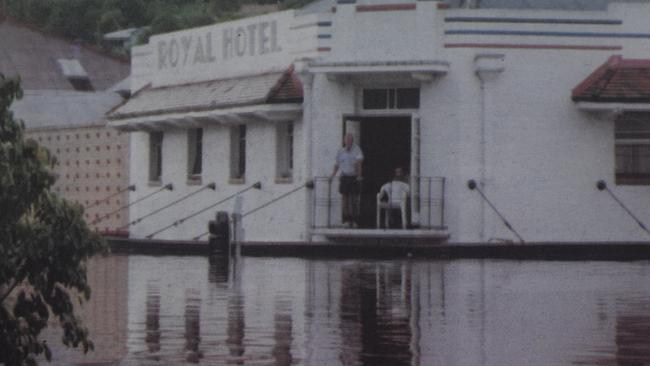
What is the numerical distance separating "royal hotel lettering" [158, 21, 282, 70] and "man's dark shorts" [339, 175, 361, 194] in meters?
3.77

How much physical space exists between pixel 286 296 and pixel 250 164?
1855 cm

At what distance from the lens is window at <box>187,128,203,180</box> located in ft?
139

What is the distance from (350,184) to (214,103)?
463cm

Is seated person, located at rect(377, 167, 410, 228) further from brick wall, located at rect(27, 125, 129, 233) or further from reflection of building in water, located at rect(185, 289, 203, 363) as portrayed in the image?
reflection of building in water, located at rect(185, 289, 203, 363)

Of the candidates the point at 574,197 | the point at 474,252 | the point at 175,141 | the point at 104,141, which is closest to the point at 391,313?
the point at 474,252

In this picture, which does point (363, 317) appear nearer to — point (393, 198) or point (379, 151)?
point (393, 198)

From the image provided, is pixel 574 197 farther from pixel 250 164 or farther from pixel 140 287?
pixel 140 287

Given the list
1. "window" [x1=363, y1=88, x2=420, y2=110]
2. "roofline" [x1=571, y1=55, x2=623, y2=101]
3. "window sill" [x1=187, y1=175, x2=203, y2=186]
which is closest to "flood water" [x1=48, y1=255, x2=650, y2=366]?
"roofline" [x1=571, y1=55, x2=623, y2=101]

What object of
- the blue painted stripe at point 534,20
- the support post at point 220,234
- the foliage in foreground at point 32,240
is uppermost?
the blue painted stripe at point 534,20

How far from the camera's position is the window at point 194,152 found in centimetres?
4241

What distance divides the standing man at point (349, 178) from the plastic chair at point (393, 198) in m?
0.56

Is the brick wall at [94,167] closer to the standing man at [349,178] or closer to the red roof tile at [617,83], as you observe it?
the standing man at [349,178]

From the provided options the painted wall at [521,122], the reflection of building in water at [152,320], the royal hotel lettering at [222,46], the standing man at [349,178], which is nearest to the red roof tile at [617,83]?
the painted wall at [521,122]

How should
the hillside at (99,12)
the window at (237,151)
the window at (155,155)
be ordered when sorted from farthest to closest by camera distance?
the hillside at (99,12)
the window at (155,155)
the window at (237,151)
